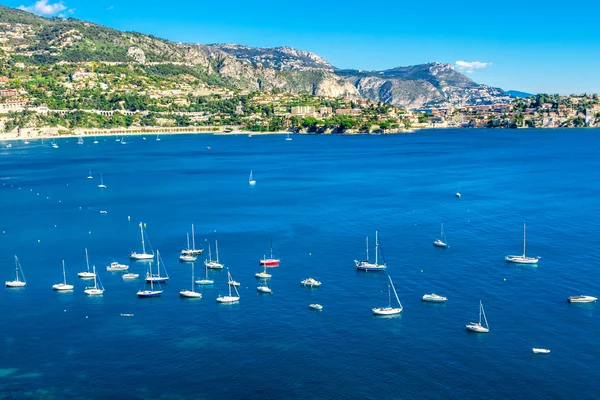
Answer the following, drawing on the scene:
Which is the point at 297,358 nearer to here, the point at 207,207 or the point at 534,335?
the point at 534,335

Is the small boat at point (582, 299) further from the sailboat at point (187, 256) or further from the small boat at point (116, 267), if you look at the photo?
the small boat at point (116, 267)

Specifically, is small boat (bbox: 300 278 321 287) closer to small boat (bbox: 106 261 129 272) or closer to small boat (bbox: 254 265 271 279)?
small boat (bbox: 254 265 271 279)

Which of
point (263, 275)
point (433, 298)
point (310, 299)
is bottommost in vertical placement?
point (310, 299)

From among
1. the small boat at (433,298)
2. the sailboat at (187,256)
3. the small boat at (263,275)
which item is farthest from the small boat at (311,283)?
the sailboat at (187,256)

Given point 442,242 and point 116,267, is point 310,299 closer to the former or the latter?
point 116,267

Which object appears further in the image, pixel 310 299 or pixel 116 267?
pixel 116 267

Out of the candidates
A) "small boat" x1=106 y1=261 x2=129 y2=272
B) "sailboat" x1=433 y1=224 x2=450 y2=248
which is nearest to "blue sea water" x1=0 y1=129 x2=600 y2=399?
"sailboat" x1=433 y1=224 x2=450 y2=248

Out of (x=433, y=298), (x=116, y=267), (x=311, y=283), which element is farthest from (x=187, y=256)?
(x=433, y=298)

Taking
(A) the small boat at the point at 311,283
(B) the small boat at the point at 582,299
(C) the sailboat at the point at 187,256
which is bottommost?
(B) the small boat at the point at 582,299
